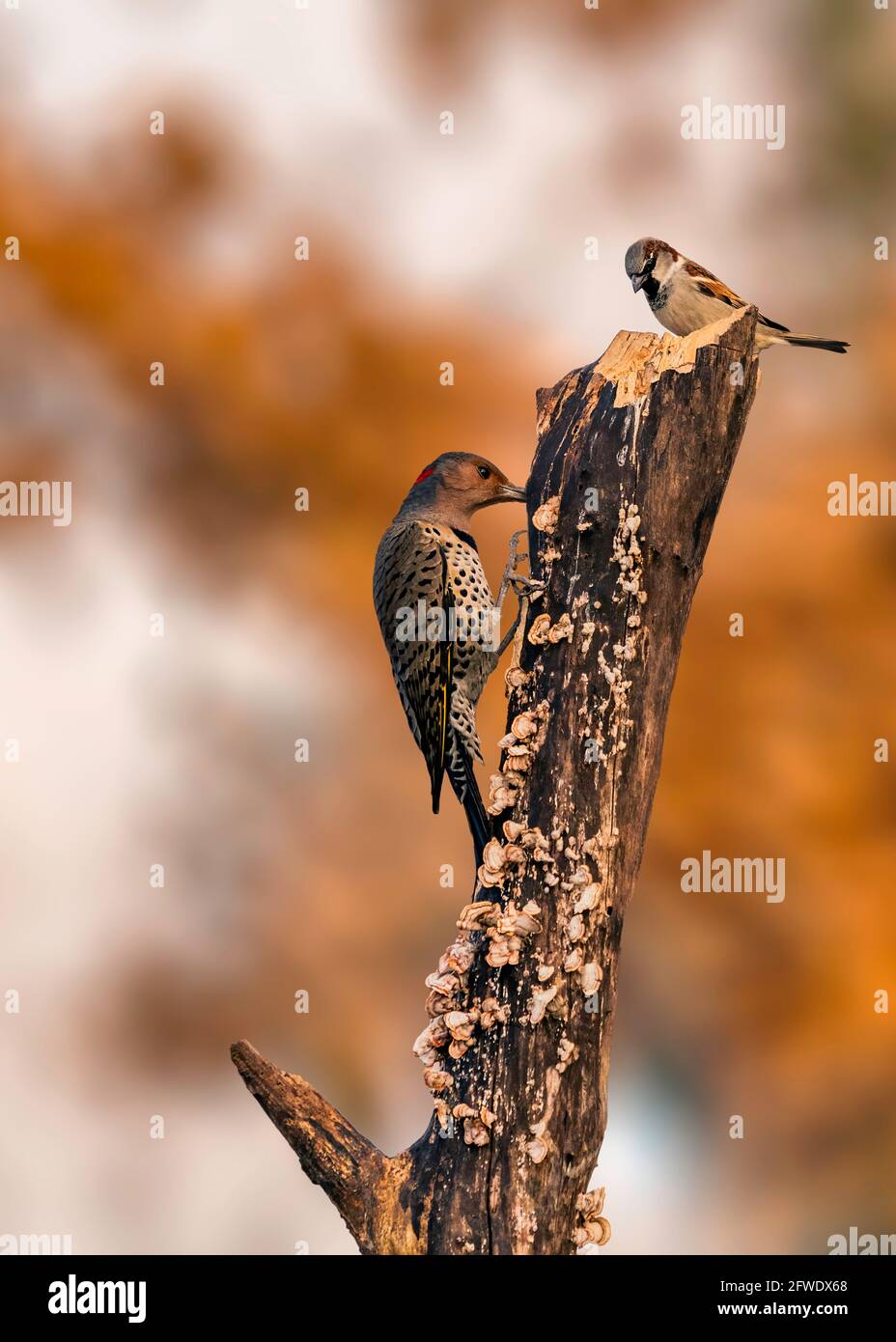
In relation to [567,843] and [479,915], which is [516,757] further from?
[479,915]

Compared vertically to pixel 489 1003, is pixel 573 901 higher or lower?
higher

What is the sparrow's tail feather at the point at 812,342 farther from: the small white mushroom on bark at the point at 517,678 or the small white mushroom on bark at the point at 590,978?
the small white mushroom on bark at the point at 590,978

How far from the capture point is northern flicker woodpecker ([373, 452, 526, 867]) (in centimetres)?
288

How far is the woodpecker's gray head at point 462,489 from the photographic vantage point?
10.2ft

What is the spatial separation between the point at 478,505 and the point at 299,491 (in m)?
2.03

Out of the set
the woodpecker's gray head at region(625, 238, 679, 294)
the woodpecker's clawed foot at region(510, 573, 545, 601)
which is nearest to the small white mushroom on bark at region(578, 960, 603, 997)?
the woodpecker's clawed foot at region(510, 573, 545, 601)

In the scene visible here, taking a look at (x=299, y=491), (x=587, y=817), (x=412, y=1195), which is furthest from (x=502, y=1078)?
(x=299, y=491)

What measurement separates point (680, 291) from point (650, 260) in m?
0.13

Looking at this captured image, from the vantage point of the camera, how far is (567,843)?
233 cm

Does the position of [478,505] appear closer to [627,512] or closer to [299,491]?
[627,512]

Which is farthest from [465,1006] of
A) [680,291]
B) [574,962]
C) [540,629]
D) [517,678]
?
[680,291]

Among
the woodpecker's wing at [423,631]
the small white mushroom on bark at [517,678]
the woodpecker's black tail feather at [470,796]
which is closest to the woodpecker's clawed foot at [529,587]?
the small white mushroom on bark at [517,678]

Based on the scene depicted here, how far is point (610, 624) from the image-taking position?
2.37 m

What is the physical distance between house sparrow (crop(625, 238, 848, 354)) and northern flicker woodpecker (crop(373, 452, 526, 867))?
727mm
